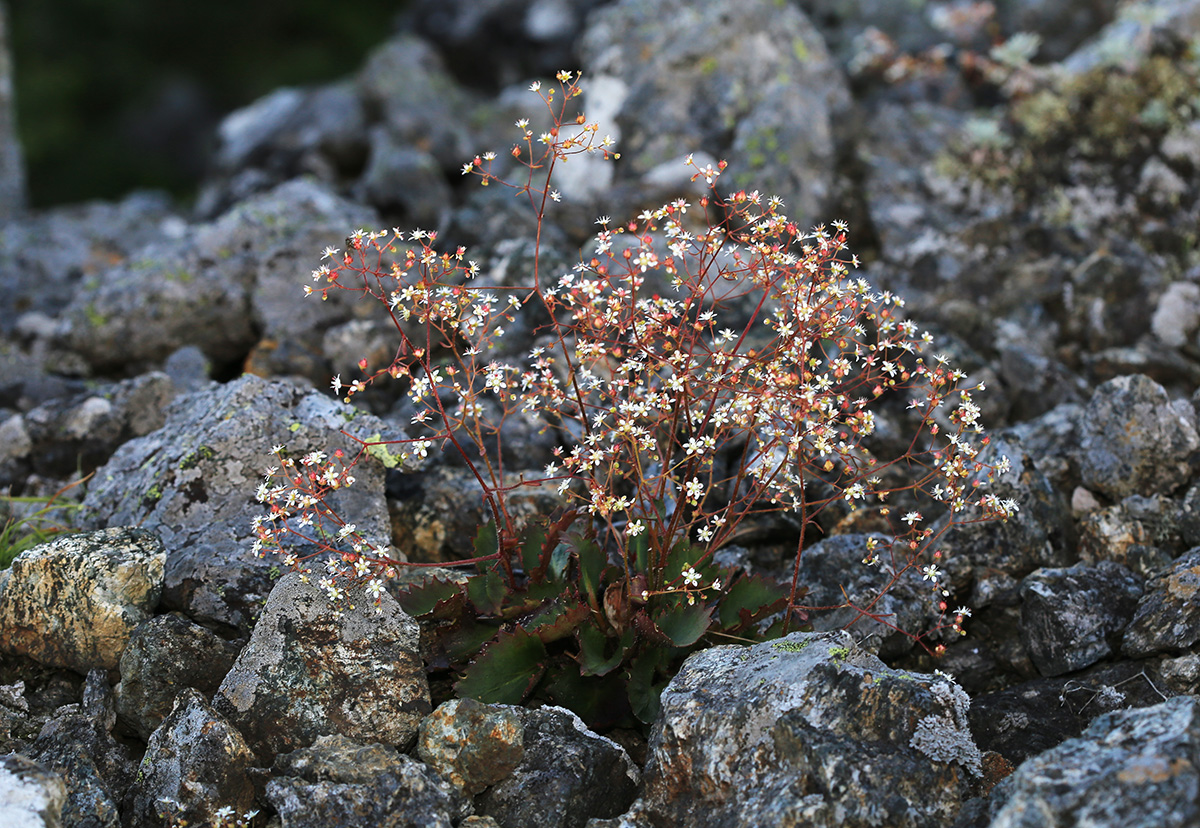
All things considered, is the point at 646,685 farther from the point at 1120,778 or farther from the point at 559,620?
the point at 1120,778

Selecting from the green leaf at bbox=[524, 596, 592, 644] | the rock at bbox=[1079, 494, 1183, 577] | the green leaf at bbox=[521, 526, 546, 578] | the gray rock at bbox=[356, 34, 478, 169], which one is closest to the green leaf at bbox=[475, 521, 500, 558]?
the green leaf at bbox=[521, 526, 546, 578]

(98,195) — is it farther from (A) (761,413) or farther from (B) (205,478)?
(A) (761,413)

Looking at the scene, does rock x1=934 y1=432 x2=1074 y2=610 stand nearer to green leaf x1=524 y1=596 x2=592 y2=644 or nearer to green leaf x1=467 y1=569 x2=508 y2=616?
green leaf x1=524 y1=596 x2=592 y2=644

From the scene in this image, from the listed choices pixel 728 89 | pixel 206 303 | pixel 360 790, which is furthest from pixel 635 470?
pixel 728 89

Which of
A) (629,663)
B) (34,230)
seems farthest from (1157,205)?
(34,230)

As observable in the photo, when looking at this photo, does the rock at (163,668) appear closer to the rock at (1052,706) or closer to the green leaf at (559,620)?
the green leaf at (559,620)
